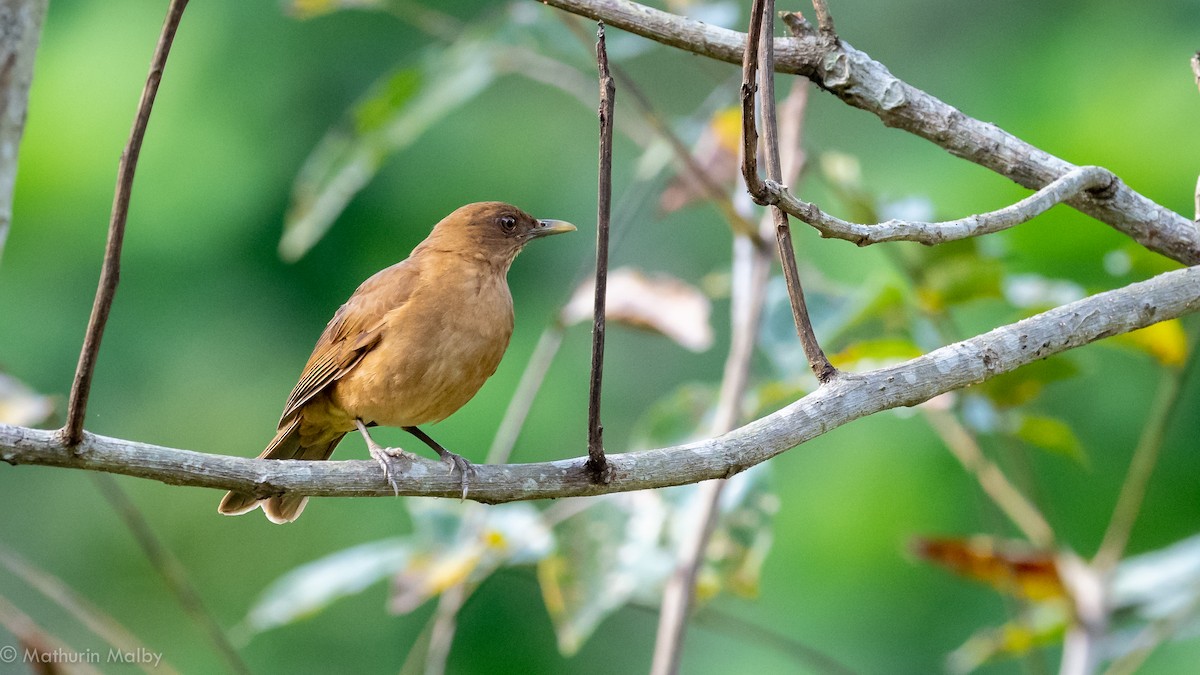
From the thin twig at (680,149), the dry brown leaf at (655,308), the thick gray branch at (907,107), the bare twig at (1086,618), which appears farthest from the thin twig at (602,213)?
the bare twig at (1086,618)

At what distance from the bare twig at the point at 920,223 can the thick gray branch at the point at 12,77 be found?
1749 millimetres

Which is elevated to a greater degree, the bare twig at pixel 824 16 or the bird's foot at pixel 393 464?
the bare twig at pixel 824 16

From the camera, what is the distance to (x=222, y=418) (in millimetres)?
6676

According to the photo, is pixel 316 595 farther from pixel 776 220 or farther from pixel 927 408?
pixel 776 220

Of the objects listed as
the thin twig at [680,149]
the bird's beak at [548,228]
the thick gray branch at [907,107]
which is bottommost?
the thick gray branch at [907,107]

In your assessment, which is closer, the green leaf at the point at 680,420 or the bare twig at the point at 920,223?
the bare twig at the point at 920,223

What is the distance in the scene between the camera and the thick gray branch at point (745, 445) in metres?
1.89

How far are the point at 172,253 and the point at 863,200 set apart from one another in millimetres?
4505

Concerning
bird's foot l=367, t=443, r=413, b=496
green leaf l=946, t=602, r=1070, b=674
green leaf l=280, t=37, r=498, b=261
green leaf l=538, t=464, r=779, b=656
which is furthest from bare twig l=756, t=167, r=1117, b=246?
green leaf l=280, t=37, r=498, b=261

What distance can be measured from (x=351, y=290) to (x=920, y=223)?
4.85 m

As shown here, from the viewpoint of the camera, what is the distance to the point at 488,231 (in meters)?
3.68

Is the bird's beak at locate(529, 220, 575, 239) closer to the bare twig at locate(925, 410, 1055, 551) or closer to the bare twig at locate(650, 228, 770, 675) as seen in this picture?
the bare twig at locate(650, 228, 770, 675)

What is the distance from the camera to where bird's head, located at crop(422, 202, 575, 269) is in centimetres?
359

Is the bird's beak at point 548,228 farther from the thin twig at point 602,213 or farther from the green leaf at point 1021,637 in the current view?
the thin twig at point 602,213
